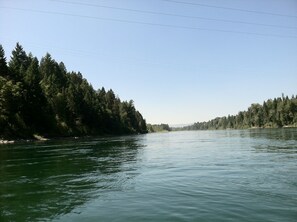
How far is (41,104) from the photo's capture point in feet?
331

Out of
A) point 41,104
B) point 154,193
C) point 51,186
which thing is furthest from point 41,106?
point 154,193

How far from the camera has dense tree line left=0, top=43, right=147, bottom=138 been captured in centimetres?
8356

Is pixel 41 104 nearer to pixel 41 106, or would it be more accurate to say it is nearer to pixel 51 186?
pixel 41 106

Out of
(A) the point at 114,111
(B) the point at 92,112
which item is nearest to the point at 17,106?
(B) the point at 92,112

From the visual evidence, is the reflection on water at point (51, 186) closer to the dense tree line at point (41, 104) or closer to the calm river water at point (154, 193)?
the calm river water at point (154, 193)

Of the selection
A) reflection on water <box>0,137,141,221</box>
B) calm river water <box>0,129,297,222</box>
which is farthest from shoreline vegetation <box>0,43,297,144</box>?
calm river water <box>0,129,297,222</box>

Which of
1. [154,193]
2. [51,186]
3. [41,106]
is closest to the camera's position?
[154,193]

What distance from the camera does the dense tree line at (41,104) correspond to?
83562 mm

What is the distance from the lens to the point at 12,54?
392 feet

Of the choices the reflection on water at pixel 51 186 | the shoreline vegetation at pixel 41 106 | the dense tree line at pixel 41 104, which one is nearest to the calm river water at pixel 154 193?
the reflection on water at pixel 51 186

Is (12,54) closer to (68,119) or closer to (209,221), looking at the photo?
(68,119)

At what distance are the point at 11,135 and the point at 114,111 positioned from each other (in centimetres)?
11194

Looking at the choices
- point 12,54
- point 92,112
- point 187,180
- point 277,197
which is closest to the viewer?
point 277,197

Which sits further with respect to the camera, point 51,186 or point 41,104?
point 41,104
